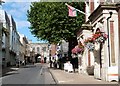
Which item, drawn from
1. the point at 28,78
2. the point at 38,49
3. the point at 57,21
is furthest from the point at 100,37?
the point at 38,49

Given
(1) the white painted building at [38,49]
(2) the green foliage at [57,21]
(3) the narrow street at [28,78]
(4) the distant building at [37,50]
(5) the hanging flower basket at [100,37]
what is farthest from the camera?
(4) the distant building at [37,50]

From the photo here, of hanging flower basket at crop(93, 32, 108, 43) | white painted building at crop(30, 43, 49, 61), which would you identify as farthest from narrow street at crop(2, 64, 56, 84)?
white painted building at crop(30, 43, 49, 61)

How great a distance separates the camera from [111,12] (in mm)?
22734

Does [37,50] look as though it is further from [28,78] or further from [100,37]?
[100,37]

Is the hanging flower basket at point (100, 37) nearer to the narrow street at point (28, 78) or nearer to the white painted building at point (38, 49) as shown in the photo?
the narrow street at point (28, 78)

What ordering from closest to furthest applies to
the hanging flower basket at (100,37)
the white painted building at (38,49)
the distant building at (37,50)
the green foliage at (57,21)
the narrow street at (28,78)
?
1. the hanging flower basket at (100,37)
2. the narrow street at (28,78)
3. the green foliage at (57,21)
4. the white painted building at (38,49)
5. the distant building at (37,50)

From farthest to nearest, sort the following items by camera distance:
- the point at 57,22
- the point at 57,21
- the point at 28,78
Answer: the point at 57,21, the point at 57,22, the point at 28,78

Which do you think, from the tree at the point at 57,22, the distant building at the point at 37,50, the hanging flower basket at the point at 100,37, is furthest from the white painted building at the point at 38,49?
the hanging flower basket at the point at 100,37

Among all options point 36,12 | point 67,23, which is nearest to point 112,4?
point 67,23

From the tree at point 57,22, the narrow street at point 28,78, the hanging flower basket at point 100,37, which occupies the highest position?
the tree at point 57,22

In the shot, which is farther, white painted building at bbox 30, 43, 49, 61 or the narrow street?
white painted building at bbox 30, 43, 49, 61

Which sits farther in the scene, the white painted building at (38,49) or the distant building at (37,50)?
the distant building at (37,50)

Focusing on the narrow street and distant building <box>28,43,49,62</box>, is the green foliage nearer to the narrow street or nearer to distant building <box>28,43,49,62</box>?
the narrow street

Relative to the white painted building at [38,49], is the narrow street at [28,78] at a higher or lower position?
lower
